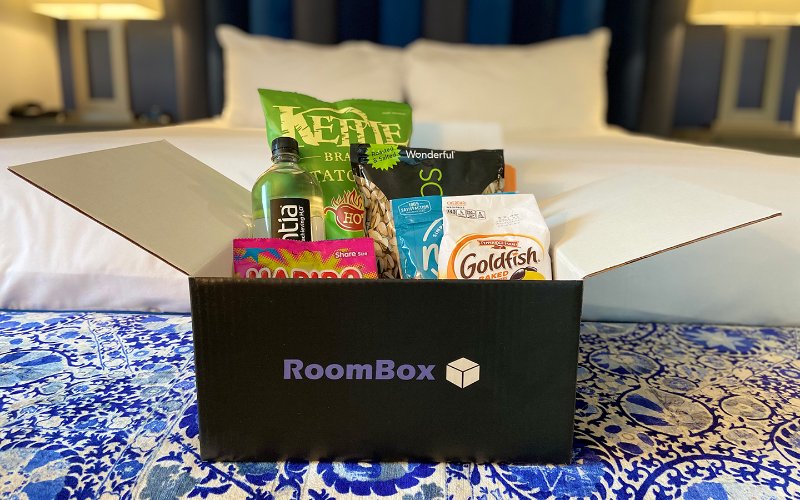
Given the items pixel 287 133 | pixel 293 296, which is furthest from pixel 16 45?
pixel 293 296

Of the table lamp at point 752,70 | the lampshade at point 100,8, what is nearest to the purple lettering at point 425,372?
the lampshade at point 100,8

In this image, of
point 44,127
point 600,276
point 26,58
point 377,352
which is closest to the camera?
point 377,352

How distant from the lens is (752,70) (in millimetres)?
2748

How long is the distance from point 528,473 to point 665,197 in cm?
43

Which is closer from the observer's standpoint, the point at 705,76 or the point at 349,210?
the point at 349,210

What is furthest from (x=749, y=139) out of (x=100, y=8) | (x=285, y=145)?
(x=100, y=8)

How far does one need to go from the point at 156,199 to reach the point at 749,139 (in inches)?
97.4

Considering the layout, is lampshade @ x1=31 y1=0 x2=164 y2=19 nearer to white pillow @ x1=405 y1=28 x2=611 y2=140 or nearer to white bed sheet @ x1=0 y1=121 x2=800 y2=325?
white pillow @ x1=405 y1=28 x2=611 y2=140

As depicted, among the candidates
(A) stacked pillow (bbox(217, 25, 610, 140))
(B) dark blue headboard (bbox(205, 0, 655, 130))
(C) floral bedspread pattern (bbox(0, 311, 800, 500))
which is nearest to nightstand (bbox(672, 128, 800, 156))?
(B) dark blue headboard (bbox(205, 0, 655, 130))

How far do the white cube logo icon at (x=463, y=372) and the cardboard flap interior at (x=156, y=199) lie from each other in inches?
12.1

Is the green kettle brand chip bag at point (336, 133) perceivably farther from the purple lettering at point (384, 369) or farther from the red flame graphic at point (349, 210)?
the purple lettering at point (384, 369)

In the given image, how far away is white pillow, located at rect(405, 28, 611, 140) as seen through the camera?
2.01m

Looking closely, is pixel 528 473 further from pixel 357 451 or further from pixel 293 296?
pixel 293 296

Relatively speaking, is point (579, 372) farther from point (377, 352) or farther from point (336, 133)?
point (336, 133)
